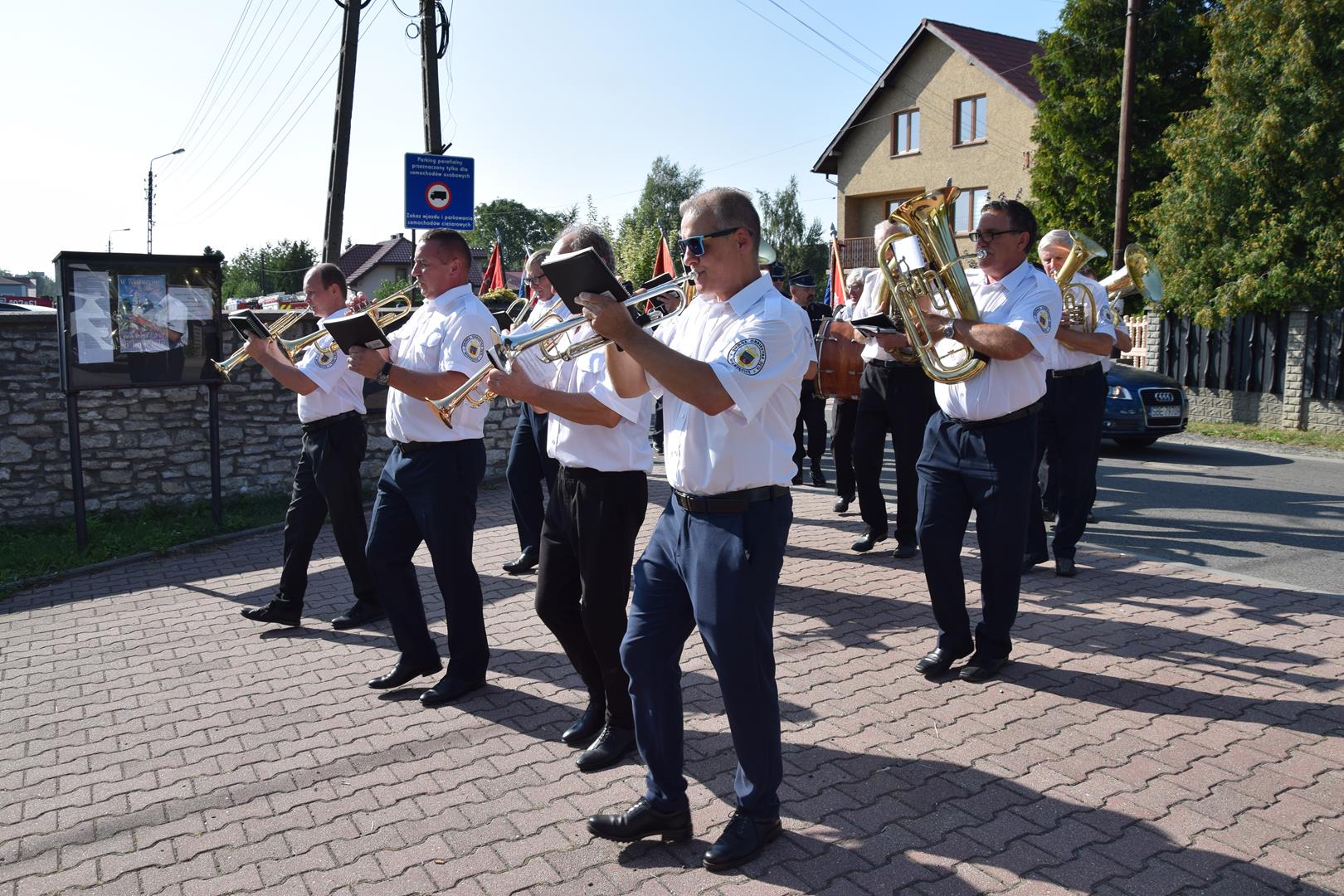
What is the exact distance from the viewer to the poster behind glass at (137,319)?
8.11 metres

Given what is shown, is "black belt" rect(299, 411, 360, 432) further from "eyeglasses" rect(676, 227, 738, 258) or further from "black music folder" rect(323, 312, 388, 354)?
"eyeglasses" rect(676, 227, 738, 258)

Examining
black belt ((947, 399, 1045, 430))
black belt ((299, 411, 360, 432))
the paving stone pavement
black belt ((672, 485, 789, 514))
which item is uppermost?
black belt ((947, 399, 1045, 430))

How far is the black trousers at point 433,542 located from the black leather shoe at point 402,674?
0.03 m

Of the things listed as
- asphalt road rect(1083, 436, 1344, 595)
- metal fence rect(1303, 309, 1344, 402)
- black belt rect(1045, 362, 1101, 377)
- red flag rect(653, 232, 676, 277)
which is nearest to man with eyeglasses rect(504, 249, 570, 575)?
red flag rect(653, 232, 676, 277)

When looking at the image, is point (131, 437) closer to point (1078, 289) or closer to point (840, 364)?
point (840, 364)

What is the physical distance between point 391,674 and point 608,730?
4.57 feet

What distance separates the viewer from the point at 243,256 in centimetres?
6881

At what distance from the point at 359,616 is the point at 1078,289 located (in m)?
4.96

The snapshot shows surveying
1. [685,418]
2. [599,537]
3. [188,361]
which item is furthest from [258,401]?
[685,418]

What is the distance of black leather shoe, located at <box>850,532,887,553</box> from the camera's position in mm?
7293

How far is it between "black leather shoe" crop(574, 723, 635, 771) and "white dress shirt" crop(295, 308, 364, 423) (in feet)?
8.62

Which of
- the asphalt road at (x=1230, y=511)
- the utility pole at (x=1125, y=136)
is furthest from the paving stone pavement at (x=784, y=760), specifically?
the utility pole at (x=1125, y=136)

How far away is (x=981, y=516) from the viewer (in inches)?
187

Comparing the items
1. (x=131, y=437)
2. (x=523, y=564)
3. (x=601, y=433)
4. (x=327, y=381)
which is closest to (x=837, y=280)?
(x=523, y=564)
